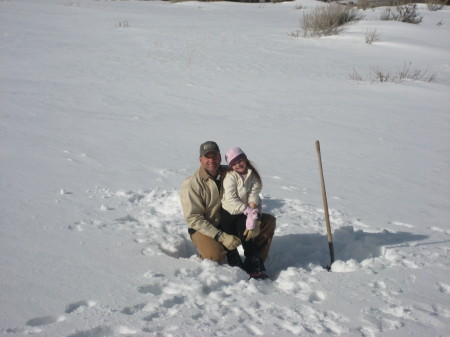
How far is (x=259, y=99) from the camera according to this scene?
7977 millimetres

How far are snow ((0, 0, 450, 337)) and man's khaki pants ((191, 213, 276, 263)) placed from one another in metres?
0.12

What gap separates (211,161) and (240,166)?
21 centimetres

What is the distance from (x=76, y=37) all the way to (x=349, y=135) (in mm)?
8806

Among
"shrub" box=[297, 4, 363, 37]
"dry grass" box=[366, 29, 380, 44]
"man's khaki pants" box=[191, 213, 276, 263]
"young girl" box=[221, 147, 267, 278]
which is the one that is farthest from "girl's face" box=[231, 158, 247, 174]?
"shrub" box=[297, 4, 363, 37]

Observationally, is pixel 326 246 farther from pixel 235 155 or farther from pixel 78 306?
pixel 78 306

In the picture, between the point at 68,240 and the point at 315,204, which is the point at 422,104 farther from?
the point at 68,240

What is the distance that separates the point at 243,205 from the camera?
331 centimetres

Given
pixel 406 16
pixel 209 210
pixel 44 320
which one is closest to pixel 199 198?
pixel 209 210

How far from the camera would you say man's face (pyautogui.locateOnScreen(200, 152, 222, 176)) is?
10.6ft

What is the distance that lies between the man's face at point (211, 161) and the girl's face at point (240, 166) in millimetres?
119

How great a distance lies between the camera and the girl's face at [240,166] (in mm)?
3242

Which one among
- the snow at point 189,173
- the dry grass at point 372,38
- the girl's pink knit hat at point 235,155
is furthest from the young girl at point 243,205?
the dry grass at point 372,38

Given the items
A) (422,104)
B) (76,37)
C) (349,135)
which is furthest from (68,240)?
(76,37)

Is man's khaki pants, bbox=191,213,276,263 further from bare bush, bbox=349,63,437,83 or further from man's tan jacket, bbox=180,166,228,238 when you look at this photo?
bare bush, bbox=349,63,437,83
